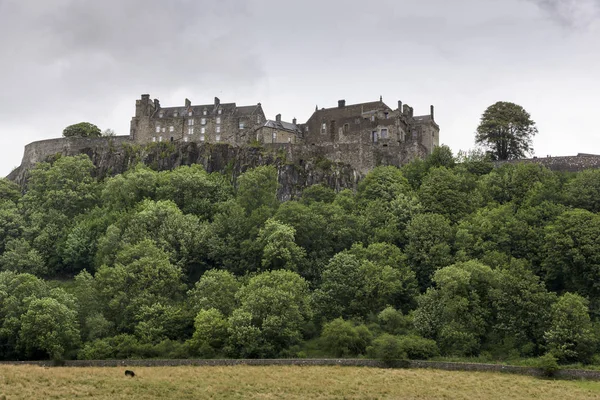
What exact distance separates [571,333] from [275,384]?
20.9 m

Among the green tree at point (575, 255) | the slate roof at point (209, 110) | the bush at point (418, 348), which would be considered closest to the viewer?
the bush at point (418, 348)

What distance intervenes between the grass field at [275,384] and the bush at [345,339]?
4.97 metres

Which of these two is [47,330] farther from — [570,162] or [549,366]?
[570,162]

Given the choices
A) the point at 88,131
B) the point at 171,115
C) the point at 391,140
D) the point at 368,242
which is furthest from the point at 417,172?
the point at 88,131

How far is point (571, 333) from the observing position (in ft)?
164

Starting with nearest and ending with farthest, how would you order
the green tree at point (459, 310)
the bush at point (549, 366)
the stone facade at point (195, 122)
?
1. the bush at point (549, 366)
2. the green tree at point (459, 310)
3. the stone facade at point (195, 122)

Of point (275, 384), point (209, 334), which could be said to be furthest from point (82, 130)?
point (275, 384)

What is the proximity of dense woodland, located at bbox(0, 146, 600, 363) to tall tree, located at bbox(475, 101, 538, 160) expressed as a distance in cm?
595

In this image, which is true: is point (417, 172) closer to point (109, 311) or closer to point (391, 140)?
point (391, 140)

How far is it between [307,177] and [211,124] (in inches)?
772

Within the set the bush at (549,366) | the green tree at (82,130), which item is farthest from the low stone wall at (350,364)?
the green tree at (82,130)

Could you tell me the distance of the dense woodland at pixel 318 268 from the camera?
53250 mm

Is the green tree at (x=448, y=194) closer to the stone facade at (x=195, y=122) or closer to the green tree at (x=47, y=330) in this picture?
the stone facade at (x=195, y=122)

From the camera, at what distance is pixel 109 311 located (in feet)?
195
